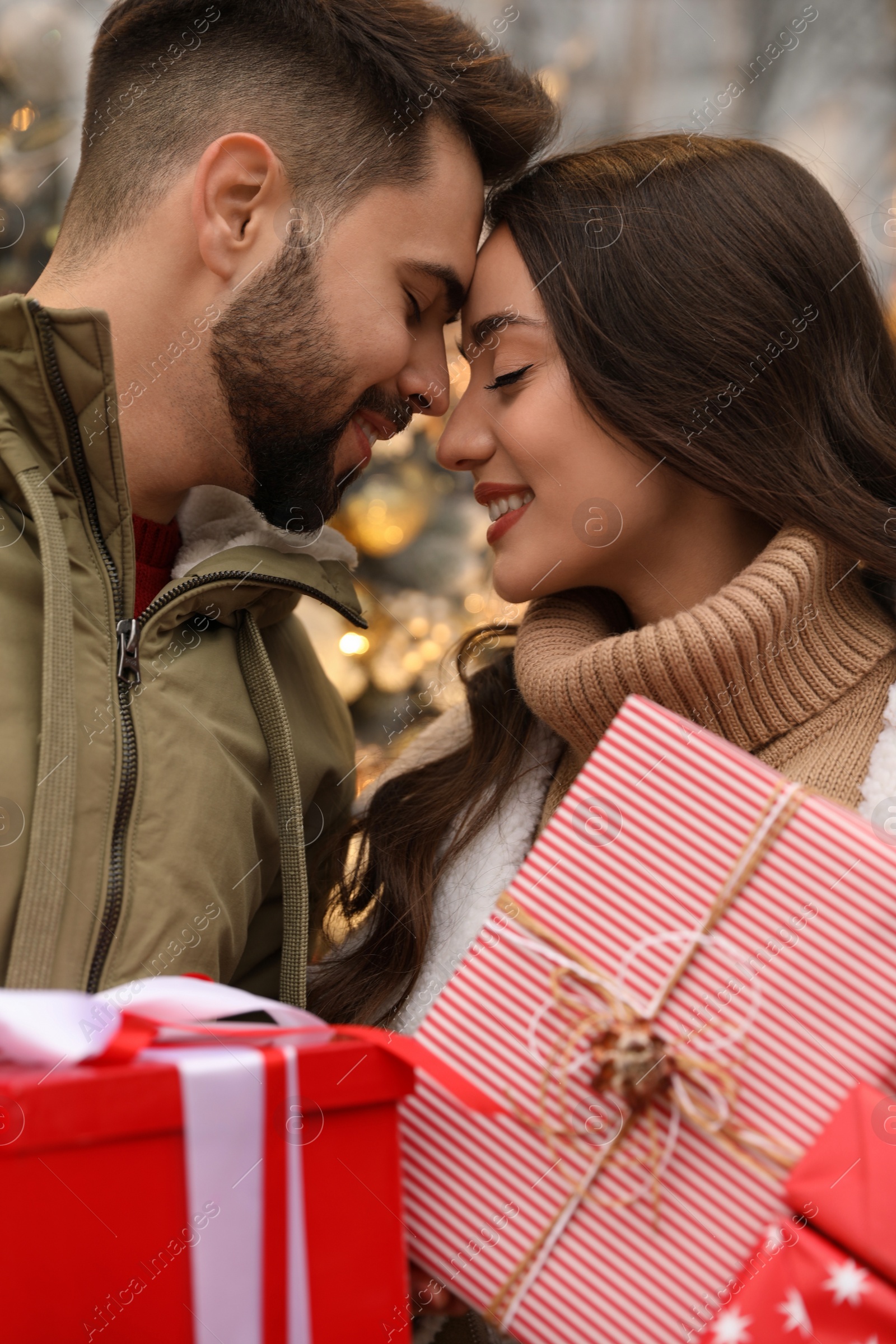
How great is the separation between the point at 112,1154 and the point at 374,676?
5.02ft

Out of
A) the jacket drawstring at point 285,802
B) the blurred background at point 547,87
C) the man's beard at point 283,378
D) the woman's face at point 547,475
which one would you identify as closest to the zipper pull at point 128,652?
the jacket drawstring at point 285,802

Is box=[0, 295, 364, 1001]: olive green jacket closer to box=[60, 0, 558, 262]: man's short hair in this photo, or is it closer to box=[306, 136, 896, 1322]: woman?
box=[306, 136, 896, 1322]: woman

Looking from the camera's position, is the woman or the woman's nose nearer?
the woman

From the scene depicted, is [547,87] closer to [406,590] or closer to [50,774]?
[406,590]

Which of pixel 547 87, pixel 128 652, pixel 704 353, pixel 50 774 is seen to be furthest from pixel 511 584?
pixel 547 87

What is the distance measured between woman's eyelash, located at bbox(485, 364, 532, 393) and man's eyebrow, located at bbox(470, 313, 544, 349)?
6 cm

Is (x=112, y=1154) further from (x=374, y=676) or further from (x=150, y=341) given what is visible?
(x=374, y=676)

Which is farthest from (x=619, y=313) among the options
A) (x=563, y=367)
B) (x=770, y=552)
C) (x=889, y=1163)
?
(x=889, y=1163)

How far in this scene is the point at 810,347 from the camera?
1287 millimetres

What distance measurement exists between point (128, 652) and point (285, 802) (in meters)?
0.26

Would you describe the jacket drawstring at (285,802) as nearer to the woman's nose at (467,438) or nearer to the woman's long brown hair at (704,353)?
the woman's long brown hair at (704,353)

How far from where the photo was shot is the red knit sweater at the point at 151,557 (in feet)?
4.49

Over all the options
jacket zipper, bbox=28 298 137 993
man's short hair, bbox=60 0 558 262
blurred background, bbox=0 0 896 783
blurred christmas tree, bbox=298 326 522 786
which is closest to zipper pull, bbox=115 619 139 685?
jacket zipper, bbox=28 298 137 993

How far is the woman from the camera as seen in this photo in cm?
116
